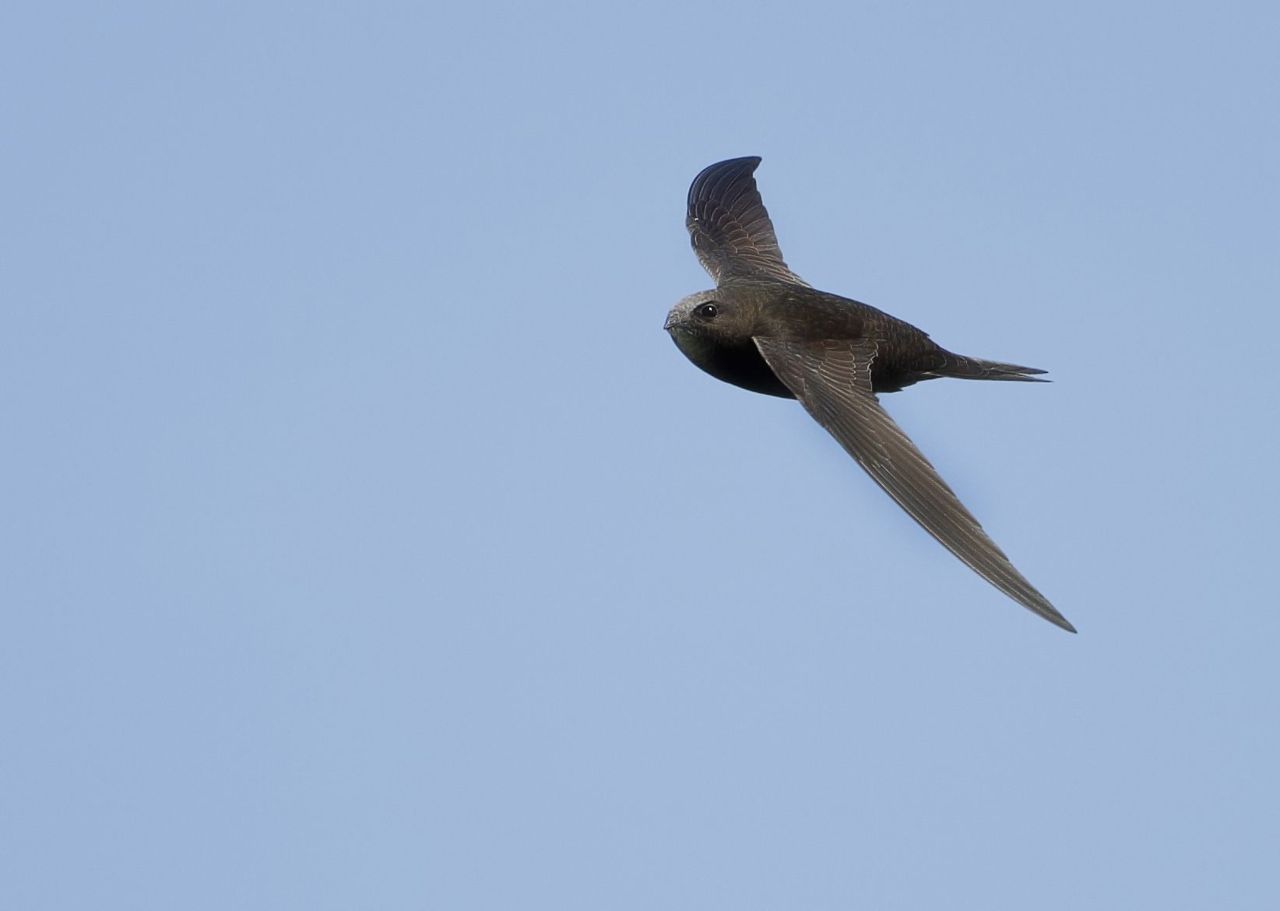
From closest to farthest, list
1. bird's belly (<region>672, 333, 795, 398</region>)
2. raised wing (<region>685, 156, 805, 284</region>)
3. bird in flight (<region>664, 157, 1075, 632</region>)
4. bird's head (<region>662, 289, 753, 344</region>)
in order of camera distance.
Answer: bird in flight (<region>664, 157, 1075, 632</region>), bird's head (<region>662, 289, 753, 344</region>), bird's belly (<region>672, 333, 795, 398</region>), raised wing (<region>685, 156, 805, 284</region>)

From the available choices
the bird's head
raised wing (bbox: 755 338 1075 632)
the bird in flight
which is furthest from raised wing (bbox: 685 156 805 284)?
raised wing (bbox: 755 338 1075 632)

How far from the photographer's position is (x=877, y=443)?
13.1 meters

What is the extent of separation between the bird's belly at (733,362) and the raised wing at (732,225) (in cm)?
183

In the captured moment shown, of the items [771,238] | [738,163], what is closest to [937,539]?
[771,238]

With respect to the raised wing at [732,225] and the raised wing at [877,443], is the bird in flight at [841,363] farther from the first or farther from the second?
the raised wing at [732,225]

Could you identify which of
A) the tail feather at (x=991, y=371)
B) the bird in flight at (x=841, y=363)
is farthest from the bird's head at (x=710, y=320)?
the tail feather at (x=991, y=371)

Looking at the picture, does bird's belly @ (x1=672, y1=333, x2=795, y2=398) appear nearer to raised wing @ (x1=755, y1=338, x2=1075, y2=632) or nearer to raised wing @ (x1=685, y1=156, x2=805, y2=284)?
raised wing @ (x1=755, y1=338, x2=1075, y2=632)

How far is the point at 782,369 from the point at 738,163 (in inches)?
184

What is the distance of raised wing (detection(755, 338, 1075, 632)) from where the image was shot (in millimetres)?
11727

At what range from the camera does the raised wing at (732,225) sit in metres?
16.5

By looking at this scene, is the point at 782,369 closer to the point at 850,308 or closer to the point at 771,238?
the point at 850,308

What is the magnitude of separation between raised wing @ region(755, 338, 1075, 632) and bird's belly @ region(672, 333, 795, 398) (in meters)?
0.24

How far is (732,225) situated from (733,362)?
322cm

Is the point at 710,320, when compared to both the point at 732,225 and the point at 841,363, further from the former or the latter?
the point at 732,225
